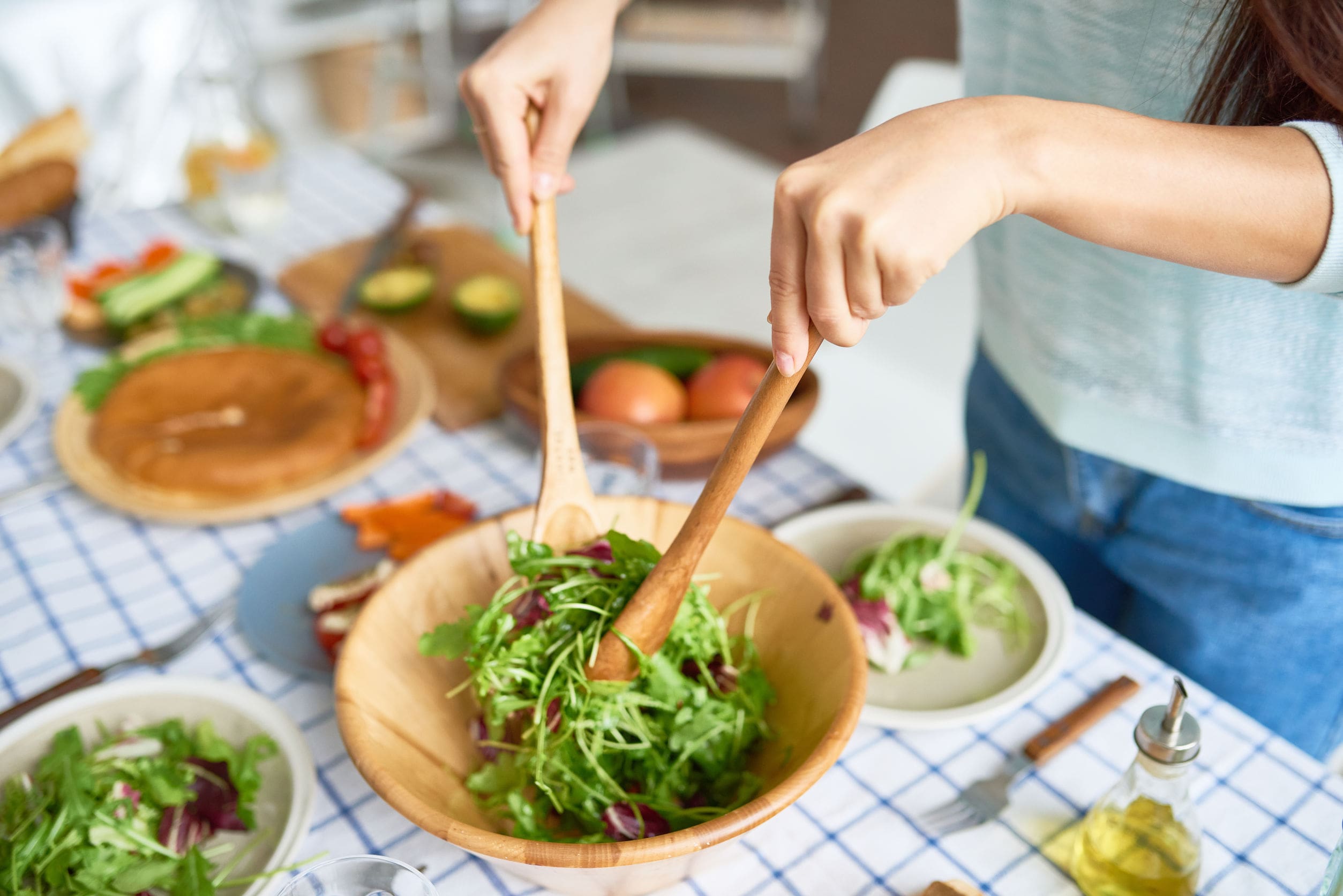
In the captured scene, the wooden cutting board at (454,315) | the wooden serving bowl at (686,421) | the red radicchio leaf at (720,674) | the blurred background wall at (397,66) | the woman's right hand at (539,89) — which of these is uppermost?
the woman's right hand at (539,89)

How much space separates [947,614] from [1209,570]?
286 millimetres

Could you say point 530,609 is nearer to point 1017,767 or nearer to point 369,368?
point 1017,767

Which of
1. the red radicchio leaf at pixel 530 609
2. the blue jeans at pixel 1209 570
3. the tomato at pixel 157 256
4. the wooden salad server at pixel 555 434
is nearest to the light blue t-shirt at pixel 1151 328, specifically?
the blue jeans at pixel 1209 570

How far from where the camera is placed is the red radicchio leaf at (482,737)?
839 mm

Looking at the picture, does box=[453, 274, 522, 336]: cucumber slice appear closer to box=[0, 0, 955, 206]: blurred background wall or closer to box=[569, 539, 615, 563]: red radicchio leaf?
box=[569, 539, 615, 563]: red radicchio leaf

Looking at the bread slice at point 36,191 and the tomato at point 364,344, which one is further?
the bread slice at point 36,191

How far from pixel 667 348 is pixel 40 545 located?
2.74 feet

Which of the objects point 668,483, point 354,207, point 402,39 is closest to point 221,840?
point 668,483

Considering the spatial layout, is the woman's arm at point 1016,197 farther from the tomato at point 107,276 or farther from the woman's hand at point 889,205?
the tomato at point 107,276

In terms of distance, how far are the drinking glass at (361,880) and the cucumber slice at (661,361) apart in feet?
2.68

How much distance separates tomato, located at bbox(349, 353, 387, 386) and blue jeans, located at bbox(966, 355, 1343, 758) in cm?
84

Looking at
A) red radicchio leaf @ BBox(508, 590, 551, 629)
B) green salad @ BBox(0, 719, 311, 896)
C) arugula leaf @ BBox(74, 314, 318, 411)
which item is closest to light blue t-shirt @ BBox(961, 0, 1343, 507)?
red radicchio leaf @ BBox(508, 590, 551, 629)

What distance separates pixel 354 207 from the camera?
2.02 m

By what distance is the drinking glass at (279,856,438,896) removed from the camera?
656mm
